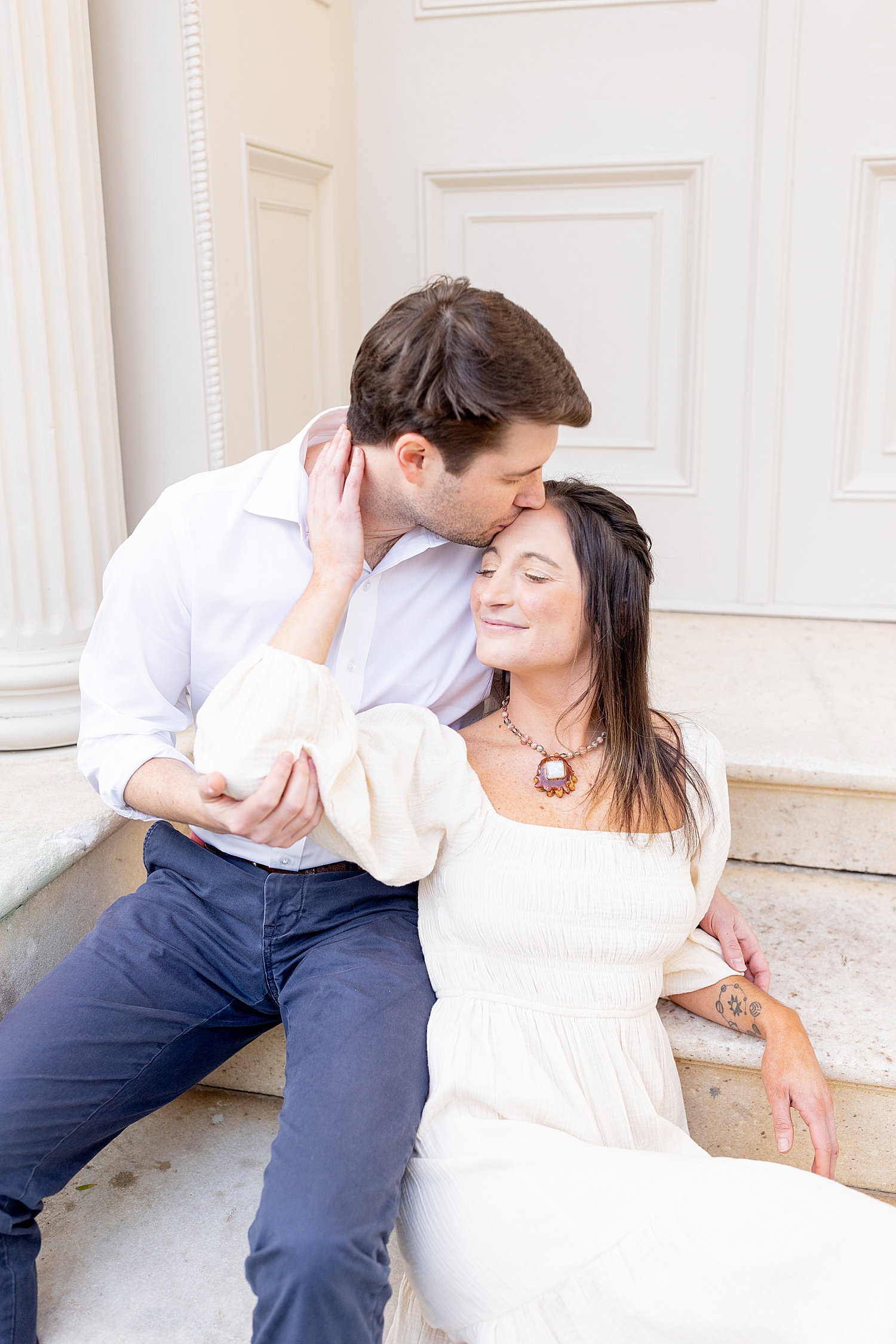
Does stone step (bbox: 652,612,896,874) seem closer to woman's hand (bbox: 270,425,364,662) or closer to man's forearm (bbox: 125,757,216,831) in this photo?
woman's hand (bbox: 270,425,364,662)

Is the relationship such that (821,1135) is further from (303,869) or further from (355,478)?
(355,478)

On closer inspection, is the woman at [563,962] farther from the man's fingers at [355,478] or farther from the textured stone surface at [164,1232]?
the textured stone surface at [164,1232]

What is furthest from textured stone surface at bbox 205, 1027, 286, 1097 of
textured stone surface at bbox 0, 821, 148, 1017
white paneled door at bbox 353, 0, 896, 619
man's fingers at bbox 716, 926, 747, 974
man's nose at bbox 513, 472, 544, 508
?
white paneled door at bbox 353, 0, 896, 619

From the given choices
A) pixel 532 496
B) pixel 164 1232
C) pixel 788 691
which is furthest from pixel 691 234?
pixel 164 1232

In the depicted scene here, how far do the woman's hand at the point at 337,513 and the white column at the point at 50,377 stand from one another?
0.70 metres

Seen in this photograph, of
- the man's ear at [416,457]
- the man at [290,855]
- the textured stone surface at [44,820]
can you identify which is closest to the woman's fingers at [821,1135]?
the man at [290,855]

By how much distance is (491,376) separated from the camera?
4.56ft

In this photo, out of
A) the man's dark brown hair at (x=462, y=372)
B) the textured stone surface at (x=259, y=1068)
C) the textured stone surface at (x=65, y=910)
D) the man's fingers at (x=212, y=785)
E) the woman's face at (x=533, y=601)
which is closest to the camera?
the man's fingers at (x=212, y=785)

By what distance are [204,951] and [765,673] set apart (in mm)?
1399

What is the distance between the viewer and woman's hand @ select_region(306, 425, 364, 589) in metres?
1.49

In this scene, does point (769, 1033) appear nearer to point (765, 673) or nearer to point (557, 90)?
point (765, 673)

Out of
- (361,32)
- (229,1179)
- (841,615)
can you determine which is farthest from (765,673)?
(361,32)

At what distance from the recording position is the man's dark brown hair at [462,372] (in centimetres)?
139

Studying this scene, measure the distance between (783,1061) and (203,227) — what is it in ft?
5.75
